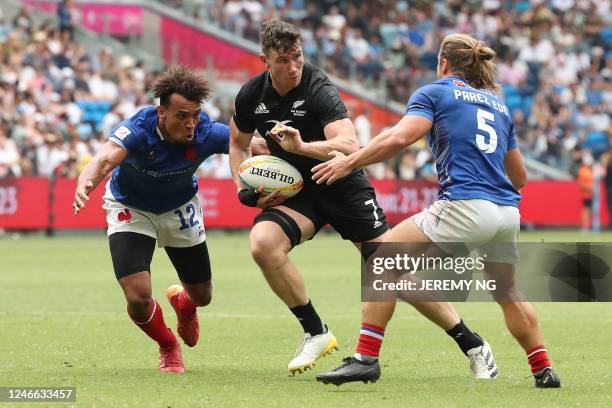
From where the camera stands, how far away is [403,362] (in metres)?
9.30

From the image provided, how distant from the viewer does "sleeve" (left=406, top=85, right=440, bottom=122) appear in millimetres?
7641

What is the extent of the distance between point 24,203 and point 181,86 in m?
18.0

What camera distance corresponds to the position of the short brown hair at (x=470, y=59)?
7852 mm

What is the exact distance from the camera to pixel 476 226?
25.0 ft

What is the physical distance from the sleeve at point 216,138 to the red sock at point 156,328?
118 cm

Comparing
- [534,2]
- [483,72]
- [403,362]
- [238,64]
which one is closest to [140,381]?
[403,362]

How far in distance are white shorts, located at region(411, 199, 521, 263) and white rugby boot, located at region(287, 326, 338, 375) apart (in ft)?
4.08

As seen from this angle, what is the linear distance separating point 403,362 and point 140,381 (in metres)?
2.09

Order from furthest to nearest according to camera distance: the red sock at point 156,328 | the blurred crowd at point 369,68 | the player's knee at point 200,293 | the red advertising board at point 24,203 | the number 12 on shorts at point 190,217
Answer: the blurred crowd at point 369,68 < the red advertising board at point 24,203 < the player's knee at point 200,293 < the number 12 on shorts at point 190,217 < the red sock at point 156,328

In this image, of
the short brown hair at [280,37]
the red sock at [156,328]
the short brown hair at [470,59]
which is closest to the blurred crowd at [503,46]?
the red sock at [156,328]

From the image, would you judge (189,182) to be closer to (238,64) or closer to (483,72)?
(483,72)

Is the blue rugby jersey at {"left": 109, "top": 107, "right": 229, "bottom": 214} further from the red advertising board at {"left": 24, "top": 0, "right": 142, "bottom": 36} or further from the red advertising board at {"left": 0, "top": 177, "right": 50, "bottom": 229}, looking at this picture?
the red advertising board at {"left": 24, "top": 0, "right": 142, "bottom": 36}

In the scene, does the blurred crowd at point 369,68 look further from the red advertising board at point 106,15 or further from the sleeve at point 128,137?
the sleeve at point 128,137

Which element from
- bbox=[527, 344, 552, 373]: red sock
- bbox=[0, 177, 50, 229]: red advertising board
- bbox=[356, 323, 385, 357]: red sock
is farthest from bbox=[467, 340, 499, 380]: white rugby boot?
bbox=[0, 177, 50, 229]: red advertising board
